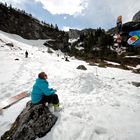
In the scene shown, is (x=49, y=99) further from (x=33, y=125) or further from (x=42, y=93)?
(x=33, y=125)

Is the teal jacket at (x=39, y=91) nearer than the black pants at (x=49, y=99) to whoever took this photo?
Yes

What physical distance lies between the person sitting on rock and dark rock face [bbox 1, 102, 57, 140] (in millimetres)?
565

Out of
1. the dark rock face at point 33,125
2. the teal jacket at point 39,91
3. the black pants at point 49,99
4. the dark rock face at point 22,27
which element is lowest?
the dark rock face at point 33,125

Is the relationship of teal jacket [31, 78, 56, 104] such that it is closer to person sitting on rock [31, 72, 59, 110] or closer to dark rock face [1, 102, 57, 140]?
person sitting on rock [31, 72, 59, 110]

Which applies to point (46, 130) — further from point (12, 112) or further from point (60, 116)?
point (12, 112)

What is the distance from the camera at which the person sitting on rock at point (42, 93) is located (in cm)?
675

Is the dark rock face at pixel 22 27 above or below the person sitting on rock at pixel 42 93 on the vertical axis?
above

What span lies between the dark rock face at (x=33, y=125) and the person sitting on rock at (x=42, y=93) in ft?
1.85

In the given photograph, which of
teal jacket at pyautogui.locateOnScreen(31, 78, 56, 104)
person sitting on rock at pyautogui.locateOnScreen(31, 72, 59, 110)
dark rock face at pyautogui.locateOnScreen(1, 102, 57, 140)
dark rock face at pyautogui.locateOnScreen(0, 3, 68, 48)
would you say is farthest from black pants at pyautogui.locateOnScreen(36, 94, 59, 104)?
dark rock face at pyautogui.locateOnScreen(0, 3, 68, 48)

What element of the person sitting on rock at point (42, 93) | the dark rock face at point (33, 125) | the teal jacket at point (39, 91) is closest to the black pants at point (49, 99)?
the person sitting on rock at point (42, 93)

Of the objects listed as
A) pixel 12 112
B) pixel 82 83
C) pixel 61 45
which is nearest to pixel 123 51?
pixel 61 45

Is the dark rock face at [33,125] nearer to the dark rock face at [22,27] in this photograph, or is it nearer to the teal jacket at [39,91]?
the teal jacket at [39,91]

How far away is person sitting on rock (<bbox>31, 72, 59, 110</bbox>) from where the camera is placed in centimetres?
675

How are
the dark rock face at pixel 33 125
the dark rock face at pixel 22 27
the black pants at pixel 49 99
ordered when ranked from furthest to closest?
the dark rock face at pixel 22 27 → the black pants at pixel 49 99 → the dark rock face at pixel 33 125
